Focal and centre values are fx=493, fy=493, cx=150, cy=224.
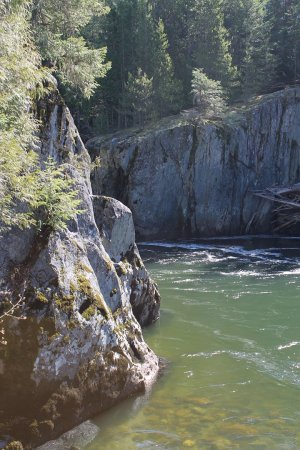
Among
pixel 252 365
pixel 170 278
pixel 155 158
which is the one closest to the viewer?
pixel 252 365

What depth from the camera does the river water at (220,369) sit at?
825 cm

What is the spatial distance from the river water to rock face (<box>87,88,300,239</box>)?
1112 cm

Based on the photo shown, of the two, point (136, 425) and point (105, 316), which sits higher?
point (105, 316)

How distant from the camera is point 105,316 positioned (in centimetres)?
947

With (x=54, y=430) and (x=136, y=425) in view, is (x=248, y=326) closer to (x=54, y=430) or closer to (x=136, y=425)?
(x=136, y=425)

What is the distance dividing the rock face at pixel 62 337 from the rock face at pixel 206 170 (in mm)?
22771

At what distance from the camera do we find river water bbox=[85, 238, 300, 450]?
825 centimetres

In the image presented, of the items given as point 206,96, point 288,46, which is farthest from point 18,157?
point 288,46

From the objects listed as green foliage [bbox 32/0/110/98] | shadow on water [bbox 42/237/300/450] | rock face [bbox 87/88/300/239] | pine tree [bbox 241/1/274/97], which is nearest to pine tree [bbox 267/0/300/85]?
pine tree [bbox 241/1/274/97]

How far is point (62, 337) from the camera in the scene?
27.8 ft

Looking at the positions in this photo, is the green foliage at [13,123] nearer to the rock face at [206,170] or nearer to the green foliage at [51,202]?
the green foliage at [51,202]

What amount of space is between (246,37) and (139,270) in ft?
128

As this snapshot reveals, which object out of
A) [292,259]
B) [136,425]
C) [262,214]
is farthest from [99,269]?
[262,214]

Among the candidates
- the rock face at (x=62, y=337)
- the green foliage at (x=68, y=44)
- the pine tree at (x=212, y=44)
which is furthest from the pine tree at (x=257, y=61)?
the rock face at (x=62, y=337)
